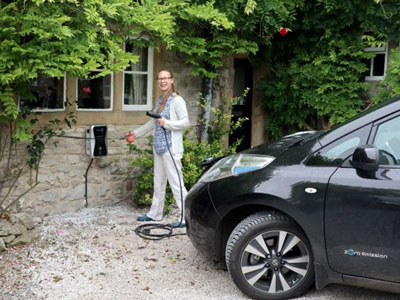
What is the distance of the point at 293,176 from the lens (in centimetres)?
399

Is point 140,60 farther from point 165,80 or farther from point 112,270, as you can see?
point 112,270

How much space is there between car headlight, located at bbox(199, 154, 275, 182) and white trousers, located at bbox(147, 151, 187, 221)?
145 cm

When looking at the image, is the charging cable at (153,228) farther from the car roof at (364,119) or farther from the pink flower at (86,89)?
the car roof at (364,119)

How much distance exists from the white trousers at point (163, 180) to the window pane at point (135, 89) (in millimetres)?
1481

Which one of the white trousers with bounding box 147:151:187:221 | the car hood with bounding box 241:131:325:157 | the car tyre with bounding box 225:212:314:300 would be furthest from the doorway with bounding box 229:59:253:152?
the car tyre with bounding box 225:212:314:300

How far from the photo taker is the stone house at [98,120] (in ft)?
21.7

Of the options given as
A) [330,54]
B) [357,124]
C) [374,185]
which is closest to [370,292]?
[374,185]

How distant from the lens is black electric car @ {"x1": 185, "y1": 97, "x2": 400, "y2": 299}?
3.70 metres

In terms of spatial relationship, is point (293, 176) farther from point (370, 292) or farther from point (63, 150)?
point (63, 150)

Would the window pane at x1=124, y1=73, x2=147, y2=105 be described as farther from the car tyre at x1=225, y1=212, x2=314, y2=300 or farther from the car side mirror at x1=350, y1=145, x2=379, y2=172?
the car side mirror at x1=350, y1=145, x2=379, y2=172

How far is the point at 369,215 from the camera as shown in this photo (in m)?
3.71

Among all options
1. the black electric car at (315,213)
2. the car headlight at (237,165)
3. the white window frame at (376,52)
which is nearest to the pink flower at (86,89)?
the car headlight at (237,165)

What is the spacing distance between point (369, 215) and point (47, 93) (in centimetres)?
441

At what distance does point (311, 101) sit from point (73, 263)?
4822mm
